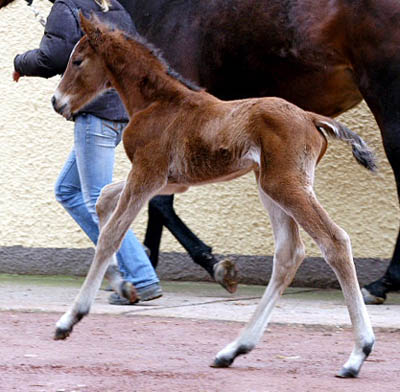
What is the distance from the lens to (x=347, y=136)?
404 centimetres

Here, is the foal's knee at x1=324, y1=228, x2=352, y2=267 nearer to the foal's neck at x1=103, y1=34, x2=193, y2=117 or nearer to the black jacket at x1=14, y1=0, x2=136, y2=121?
the foal's neck at x1=103, y1=34, x2=193, y2=117

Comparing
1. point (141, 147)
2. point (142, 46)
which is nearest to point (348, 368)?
point (141, 147)

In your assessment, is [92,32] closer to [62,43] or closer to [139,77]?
[139,77]

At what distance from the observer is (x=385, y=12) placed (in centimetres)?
581

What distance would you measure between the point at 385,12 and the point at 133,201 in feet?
8.06

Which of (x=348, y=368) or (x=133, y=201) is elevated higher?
(x=133, y=201)

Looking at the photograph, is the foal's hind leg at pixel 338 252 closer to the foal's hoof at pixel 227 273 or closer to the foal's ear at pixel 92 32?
the foal's ear at pixel 92 32

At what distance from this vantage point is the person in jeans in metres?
5.46

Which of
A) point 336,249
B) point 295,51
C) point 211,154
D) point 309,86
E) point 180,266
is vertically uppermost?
point 211,154

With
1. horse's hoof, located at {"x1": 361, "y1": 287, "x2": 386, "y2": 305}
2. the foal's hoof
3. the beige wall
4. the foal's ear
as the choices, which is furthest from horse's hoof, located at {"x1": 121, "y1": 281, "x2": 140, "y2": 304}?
the beige wall

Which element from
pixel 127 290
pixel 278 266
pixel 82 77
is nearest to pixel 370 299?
pixel 127 290

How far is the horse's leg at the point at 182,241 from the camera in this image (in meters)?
5.71

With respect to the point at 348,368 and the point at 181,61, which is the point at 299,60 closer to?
the point at 181,61

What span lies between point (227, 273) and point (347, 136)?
6.09ft
